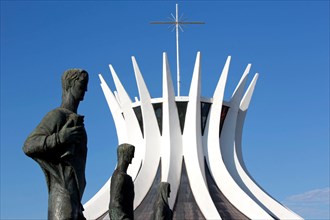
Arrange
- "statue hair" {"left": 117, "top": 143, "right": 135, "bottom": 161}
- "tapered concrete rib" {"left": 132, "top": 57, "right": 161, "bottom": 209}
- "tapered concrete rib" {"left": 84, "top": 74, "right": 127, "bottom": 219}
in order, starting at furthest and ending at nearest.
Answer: "tapered concrete rib" {"left": 132, "top": 57, "right": 161, "bottom": 209} → "tapered concrete rib" {"left": 84, "top": 74, "right": 127, "bottom": 219} → "statue hair" {"left": 117, "top": 143, "right": 135, "bottom": 161}

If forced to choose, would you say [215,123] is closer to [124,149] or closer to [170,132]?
[170,132]

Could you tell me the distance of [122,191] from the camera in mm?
6488

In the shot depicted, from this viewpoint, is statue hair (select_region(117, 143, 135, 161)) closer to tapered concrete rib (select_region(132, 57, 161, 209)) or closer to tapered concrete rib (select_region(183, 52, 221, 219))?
tapered concrete rib (select_region(183, 52, 221, 219))

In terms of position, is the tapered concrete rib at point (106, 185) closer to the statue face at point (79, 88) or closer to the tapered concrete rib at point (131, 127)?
the tapered concrete rib at point (131, 127)

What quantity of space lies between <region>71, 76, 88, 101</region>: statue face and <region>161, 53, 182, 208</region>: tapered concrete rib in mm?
28018

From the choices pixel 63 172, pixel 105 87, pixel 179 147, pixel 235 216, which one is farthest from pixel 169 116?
pixel 63 172

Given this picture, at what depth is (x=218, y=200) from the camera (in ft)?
106

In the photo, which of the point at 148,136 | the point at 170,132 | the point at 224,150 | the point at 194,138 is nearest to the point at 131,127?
the point at 148,136

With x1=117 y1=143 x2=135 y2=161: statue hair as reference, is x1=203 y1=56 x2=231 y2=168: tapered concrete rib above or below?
above

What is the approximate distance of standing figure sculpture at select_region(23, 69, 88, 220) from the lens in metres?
4.70

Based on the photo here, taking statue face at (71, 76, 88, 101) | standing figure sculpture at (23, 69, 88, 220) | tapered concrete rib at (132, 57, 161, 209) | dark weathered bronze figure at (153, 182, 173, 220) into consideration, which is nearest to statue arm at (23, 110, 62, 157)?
standing figure sculpture at (23, 69, 88, 220)

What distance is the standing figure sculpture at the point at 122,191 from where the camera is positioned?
641 cm

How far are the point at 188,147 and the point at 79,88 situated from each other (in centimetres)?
2894

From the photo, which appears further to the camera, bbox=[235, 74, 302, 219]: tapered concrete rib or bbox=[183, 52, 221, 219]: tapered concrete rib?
bbox=[183, 52, 221, 219]: tapered concrete rib
